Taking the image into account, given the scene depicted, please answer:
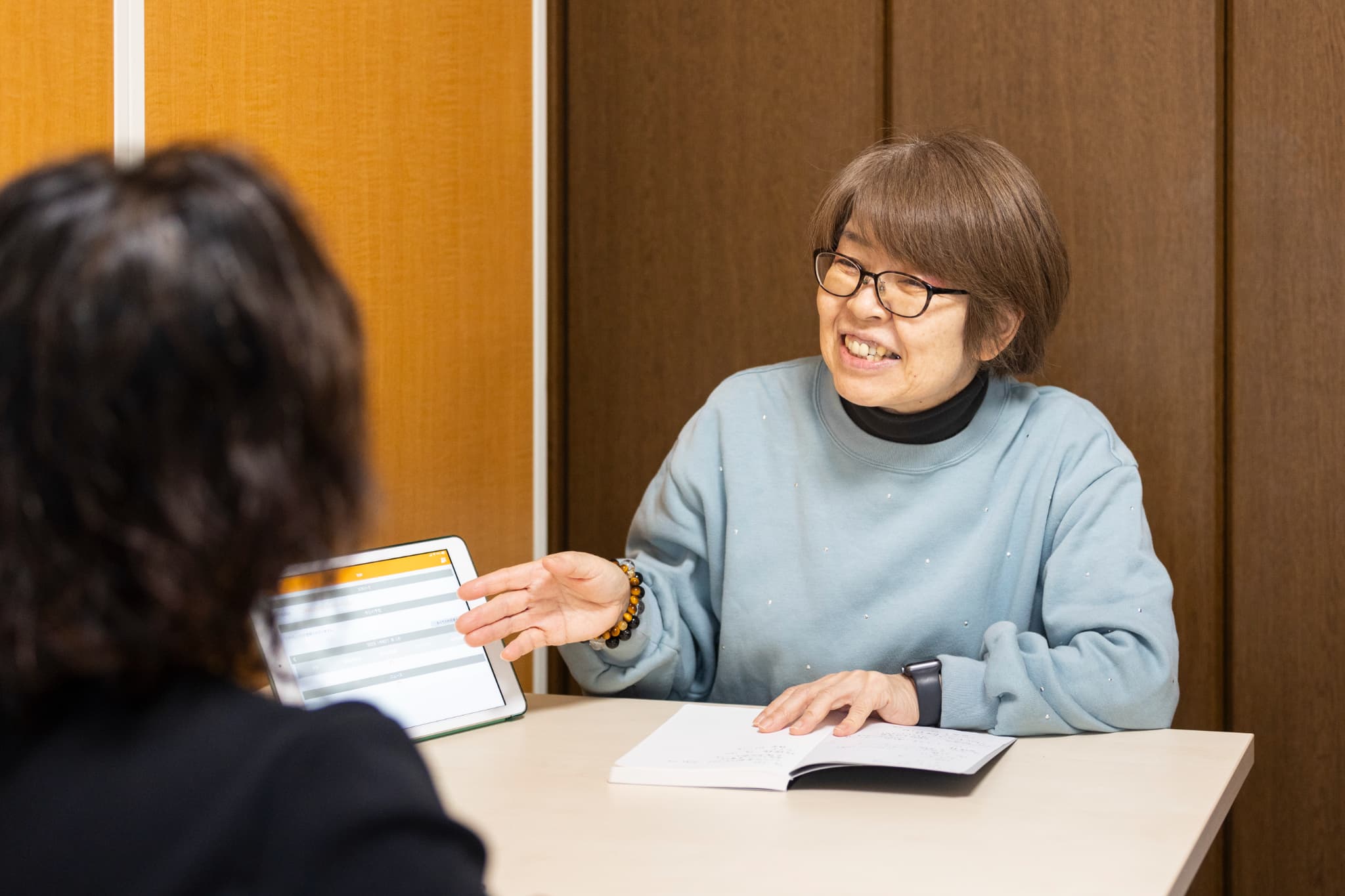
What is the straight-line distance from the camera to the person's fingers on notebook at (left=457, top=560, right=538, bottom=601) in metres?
1.37

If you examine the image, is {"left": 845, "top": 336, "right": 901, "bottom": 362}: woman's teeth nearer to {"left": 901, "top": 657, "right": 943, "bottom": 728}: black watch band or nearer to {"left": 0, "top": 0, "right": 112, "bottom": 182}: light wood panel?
{"left": 901, "top": 657, "right": 943, "bottom": 728}: black watch band

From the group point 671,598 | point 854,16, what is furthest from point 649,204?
point 671,598

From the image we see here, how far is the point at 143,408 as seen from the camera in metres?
0.51

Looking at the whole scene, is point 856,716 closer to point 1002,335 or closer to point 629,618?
point 629,618

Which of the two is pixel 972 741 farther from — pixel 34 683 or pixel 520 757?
pixel 34 683

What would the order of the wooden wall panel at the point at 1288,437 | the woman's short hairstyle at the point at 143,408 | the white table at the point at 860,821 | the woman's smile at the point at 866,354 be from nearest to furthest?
the woman's short hairstyle at the point at 143,408 < the white table at the point at 860,821 < the woman's smile at the point at 866,354 < the wooden wall panel at the point at 1288,437

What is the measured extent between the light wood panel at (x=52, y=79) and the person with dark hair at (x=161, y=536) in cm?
85

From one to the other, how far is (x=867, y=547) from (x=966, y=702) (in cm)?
30

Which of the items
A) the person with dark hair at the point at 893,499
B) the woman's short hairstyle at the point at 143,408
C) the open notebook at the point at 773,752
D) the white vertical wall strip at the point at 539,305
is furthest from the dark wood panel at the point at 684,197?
the woman's short hairstyle at the point at 143,408

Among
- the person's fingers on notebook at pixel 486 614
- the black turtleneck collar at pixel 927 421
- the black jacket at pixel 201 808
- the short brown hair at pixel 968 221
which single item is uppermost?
the short brown hair at pixel 968 221

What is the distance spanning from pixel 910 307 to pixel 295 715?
3.86 feet

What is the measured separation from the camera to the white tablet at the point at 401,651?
1.32 m

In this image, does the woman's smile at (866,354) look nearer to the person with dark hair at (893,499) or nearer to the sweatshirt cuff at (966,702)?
the person with dark hair at (893,499)

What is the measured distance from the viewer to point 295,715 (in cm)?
55
